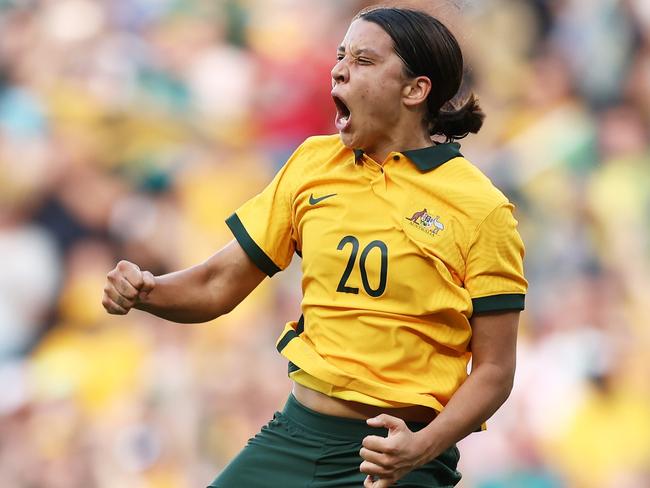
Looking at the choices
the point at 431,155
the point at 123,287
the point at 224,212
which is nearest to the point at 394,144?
the point at 431,155

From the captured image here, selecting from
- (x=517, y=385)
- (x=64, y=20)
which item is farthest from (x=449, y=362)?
(x=64, y=20)

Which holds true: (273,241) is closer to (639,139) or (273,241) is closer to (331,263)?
(331,263)

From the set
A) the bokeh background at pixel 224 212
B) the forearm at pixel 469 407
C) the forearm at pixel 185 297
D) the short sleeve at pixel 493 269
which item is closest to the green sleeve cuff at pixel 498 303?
the short sleeve at pixel 493 269

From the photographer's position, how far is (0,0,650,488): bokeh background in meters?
6.62

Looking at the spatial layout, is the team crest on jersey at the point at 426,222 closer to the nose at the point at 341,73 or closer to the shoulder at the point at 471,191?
the shoulder at the point at 471,191

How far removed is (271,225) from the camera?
3.15 m

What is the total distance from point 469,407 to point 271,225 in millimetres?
698

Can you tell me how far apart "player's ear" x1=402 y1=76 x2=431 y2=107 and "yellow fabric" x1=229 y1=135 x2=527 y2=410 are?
0.46ft

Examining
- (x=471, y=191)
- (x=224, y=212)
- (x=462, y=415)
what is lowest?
(x=462, y=415)

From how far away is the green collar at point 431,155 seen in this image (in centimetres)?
300

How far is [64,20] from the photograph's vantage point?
7.18 metres

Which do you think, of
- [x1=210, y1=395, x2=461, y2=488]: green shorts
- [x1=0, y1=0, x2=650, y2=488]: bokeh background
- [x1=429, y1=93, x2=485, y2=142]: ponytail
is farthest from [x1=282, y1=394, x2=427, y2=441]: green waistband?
[x1=0, y1=0, x2=650, y2=488]: bokeh background

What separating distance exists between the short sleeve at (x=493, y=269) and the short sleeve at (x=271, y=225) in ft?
1.69

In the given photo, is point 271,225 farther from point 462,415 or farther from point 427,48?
point 462,415
